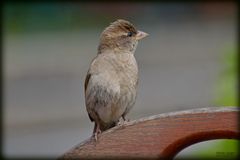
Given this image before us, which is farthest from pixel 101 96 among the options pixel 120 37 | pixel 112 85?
pixel 120 37

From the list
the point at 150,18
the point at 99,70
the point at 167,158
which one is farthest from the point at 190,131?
the point at 150,18

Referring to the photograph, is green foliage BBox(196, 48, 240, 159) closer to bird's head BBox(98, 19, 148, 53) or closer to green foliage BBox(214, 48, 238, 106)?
green foliage BBox(214, 48, 238, 106)

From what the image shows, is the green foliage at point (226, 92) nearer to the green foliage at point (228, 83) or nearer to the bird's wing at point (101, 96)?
the green foliage at point (228, 83)

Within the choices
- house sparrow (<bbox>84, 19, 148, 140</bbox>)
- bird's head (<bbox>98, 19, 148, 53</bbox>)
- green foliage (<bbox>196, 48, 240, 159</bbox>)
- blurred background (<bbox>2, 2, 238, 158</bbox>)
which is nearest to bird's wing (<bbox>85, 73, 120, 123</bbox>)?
house sparrow (<bbox>84, 19, 148, 140</bbox>)

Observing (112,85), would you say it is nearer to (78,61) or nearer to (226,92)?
(226,92)

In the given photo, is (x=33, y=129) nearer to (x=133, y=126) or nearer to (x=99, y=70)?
(x=99, y=70)

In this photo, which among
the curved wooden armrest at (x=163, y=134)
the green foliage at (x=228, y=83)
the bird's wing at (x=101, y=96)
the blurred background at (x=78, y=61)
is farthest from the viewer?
the blurred background at (x=78, y=61)

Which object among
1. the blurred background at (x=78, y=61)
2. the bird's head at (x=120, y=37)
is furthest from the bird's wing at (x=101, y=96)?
the blurred background at (x=78, y=61)
